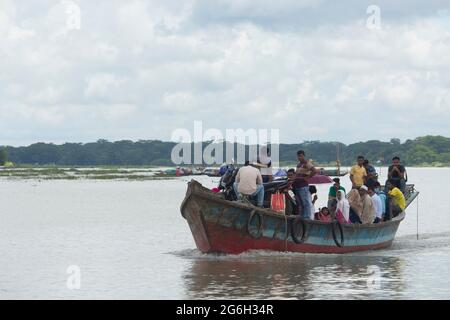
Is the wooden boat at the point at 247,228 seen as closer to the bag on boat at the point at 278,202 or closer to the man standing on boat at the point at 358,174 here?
the bag on boat at the point at 278,202

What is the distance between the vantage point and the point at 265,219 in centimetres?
2219

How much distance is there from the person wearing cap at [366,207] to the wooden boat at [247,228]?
910 mm

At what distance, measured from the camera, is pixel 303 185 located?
22922mm

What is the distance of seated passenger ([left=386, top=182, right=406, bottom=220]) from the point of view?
89.9 ft

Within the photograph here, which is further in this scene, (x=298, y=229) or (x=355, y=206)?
(x=355, y=206)

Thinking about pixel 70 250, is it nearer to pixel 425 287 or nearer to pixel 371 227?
pixel 371 227

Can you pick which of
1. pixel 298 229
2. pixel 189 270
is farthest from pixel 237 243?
pixel 298 229

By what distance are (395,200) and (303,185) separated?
5.87 meters

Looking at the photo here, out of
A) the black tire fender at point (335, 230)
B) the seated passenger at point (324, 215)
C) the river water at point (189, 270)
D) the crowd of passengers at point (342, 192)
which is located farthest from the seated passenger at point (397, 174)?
the seated passenger at point (324, 215)

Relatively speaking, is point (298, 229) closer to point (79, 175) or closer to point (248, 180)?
point (248, 180)

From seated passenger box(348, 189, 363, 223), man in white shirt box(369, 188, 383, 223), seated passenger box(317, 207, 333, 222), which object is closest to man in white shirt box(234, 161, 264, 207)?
seated passenger box(317, 207, 333, 222)

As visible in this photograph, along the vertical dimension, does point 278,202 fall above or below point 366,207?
above
